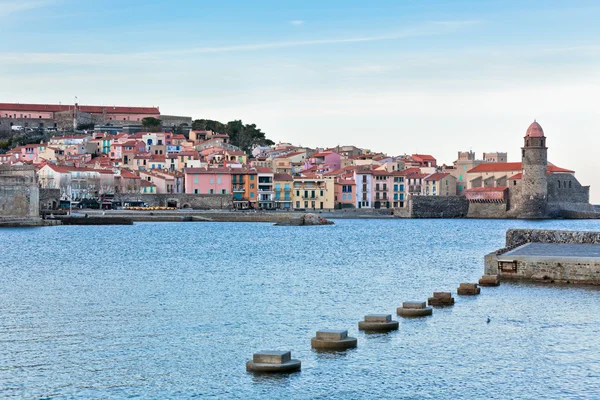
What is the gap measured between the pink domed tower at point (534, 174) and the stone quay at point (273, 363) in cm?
6820

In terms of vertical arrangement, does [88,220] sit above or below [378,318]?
above

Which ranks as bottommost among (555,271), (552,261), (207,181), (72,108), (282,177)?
(555,271)

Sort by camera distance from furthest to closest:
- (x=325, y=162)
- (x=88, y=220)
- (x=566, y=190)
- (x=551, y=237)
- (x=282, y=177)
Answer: (x=325, y=162)
(x=566, y=190)
(x=282, y=177)
(x=88, y=220)
(x=551, y=237)

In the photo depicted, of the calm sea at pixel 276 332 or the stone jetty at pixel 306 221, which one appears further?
the stone jetty at pixel 306 221

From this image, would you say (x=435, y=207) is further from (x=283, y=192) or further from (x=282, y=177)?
(x=282, y=177)

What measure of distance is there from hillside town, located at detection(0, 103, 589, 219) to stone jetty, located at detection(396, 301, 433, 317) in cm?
5837

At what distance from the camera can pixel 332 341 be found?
14.5m

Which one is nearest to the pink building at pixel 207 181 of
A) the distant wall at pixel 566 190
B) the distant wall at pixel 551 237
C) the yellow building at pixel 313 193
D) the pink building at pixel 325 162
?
the yellow building at pixel 313 193

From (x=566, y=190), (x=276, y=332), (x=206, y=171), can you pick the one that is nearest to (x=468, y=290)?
(x=276, y=332)

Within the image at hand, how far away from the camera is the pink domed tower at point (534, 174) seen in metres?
78.4

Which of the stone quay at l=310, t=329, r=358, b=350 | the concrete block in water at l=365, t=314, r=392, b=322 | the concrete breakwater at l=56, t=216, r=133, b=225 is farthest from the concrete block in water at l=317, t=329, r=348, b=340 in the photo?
the concrete breakwater at l=56, t=216, r=133, b=225

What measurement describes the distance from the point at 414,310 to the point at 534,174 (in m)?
63.6

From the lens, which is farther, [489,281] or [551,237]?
[551,237]

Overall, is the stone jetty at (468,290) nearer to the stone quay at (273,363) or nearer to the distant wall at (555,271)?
the distant wall at (555,271)
